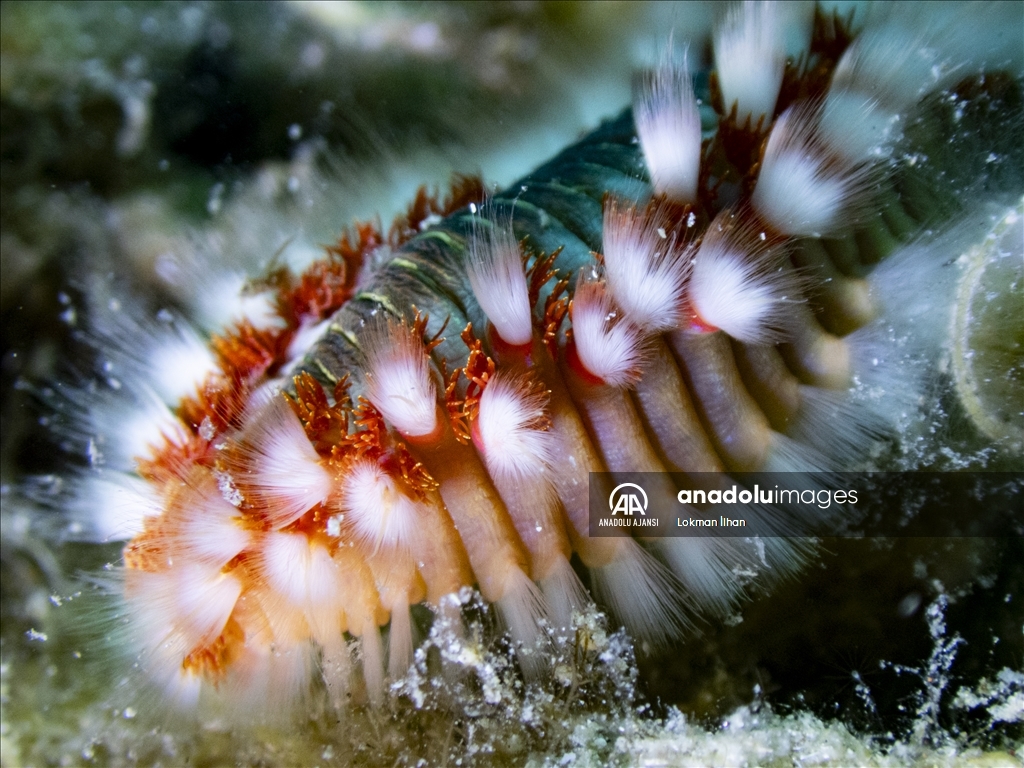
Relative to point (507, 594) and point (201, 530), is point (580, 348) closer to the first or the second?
point (507, 594)

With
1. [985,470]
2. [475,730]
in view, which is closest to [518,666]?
[475,730]

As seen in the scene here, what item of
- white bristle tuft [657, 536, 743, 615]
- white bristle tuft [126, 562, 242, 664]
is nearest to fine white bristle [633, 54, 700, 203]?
white bristle tuft [657, 536, 743, 615]

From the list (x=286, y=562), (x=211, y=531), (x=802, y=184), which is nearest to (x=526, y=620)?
(x=286, y=562)

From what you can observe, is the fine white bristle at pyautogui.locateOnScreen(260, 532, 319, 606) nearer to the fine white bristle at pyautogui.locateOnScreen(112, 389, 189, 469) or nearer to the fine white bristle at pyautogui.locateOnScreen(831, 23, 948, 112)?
the fine white bristle at pyautogui.locateOnScreen(112, 389, 189, 469)

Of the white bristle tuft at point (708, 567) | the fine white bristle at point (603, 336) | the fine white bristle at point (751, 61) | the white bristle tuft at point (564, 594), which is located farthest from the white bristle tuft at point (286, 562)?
the fine white bristle at point (751, 61)

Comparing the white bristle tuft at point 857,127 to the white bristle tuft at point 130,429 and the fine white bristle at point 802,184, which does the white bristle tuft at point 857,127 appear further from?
the white bristle tuft at point 130,429
